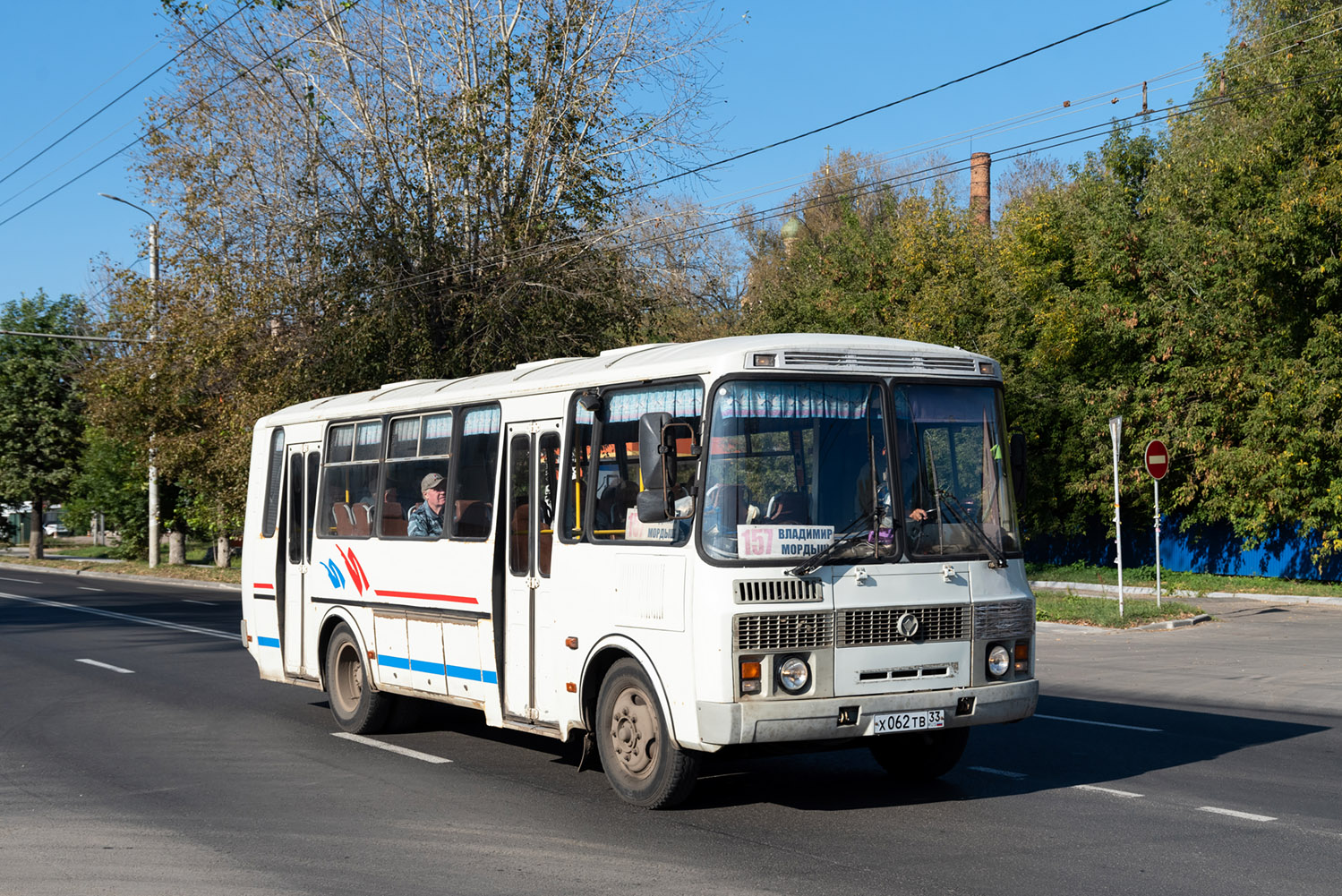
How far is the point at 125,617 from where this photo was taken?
1029 inches

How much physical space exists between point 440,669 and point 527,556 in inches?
59.0

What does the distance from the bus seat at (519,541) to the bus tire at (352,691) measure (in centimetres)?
252

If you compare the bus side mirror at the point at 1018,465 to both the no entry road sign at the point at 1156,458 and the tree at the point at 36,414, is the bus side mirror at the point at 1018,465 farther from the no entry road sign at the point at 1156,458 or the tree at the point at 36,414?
the tree at the point at 36,414

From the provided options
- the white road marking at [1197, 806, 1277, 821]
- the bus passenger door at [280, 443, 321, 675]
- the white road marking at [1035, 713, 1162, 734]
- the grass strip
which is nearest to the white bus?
the white road marking at [1197, 806, 1277, 821]

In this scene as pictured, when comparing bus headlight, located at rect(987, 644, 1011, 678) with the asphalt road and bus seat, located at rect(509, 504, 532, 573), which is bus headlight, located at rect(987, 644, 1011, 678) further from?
bus seat, located at rect(509, 504, 532, 573)

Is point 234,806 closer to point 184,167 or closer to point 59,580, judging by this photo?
point 184,167

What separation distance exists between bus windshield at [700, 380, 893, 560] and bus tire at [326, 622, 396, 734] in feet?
16.1

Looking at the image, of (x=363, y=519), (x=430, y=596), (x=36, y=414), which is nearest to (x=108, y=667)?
(x=363, y=519)

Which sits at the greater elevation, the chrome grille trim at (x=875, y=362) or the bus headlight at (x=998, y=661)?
the chrome grille trim at (x=875, y=362)

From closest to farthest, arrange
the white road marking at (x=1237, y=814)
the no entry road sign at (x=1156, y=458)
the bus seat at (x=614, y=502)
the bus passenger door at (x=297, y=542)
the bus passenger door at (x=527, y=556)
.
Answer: the white road marking at (x=1237, y=814)
the bus seat at (x=614, y=502)
the bus passenger door at (x=527, y=556)
the bus passenger door at (x=297, y=542)
the no entry road sign at (x=1156, y=458)

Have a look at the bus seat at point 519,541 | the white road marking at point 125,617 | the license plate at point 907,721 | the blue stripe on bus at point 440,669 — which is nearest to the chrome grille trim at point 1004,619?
the license plate at point 907,721

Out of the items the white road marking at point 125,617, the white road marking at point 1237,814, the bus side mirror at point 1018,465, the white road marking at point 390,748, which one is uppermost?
the bus side mirror at point 1018,465

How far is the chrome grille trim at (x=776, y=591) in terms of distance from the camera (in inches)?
300

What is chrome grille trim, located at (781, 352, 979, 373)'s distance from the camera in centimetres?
807
